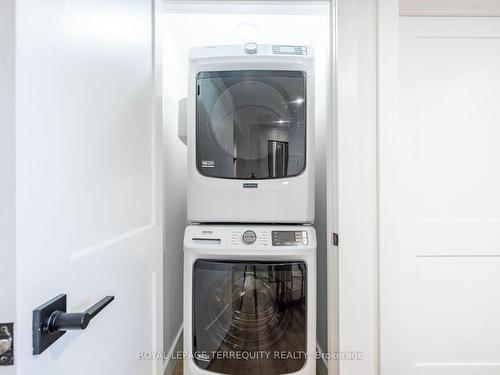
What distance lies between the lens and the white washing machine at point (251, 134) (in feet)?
4.40

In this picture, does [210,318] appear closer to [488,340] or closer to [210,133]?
[210,133]

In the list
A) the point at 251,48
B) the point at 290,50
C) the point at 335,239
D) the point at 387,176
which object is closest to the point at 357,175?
the point at 387,176

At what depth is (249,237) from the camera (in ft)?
4.23

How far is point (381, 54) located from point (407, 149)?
0.45 meters

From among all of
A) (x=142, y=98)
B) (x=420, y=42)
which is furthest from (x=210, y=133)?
(x=420, y=42)

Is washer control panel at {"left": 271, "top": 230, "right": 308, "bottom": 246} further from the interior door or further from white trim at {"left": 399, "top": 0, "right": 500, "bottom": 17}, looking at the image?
white trim at {"left": 399, "top": 0, "right": 500, "bottom": 17}

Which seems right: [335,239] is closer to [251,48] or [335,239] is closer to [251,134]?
[251,134]

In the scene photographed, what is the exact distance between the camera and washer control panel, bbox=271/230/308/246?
1278 mm

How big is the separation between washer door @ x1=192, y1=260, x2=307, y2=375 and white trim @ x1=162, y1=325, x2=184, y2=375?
0.28 metres

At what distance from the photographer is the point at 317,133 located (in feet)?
5.91

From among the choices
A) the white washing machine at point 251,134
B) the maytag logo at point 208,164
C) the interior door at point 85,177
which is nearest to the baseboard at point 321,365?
the white washing machine at point 251,134

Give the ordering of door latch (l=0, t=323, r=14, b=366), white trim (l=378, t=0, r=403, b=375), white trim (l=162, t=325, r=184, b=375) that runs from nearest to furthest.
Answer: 1. door latch (l=0, t=323, r=14, b=366)
2. white trim (l=378, t=0, r=403, b=375)
3. white trim (l=162, t=325, r=184, b=375)

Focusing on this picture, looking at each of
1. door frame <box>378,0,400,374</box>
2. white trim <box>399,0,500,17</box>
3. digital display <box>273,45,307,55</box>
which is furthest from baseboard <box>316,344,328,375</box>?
white trim <box>399,0,500,17</box>

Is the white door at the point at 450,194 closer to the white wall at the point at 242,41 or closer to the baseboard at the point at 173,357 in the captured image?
the white wall at the point at 242,41
